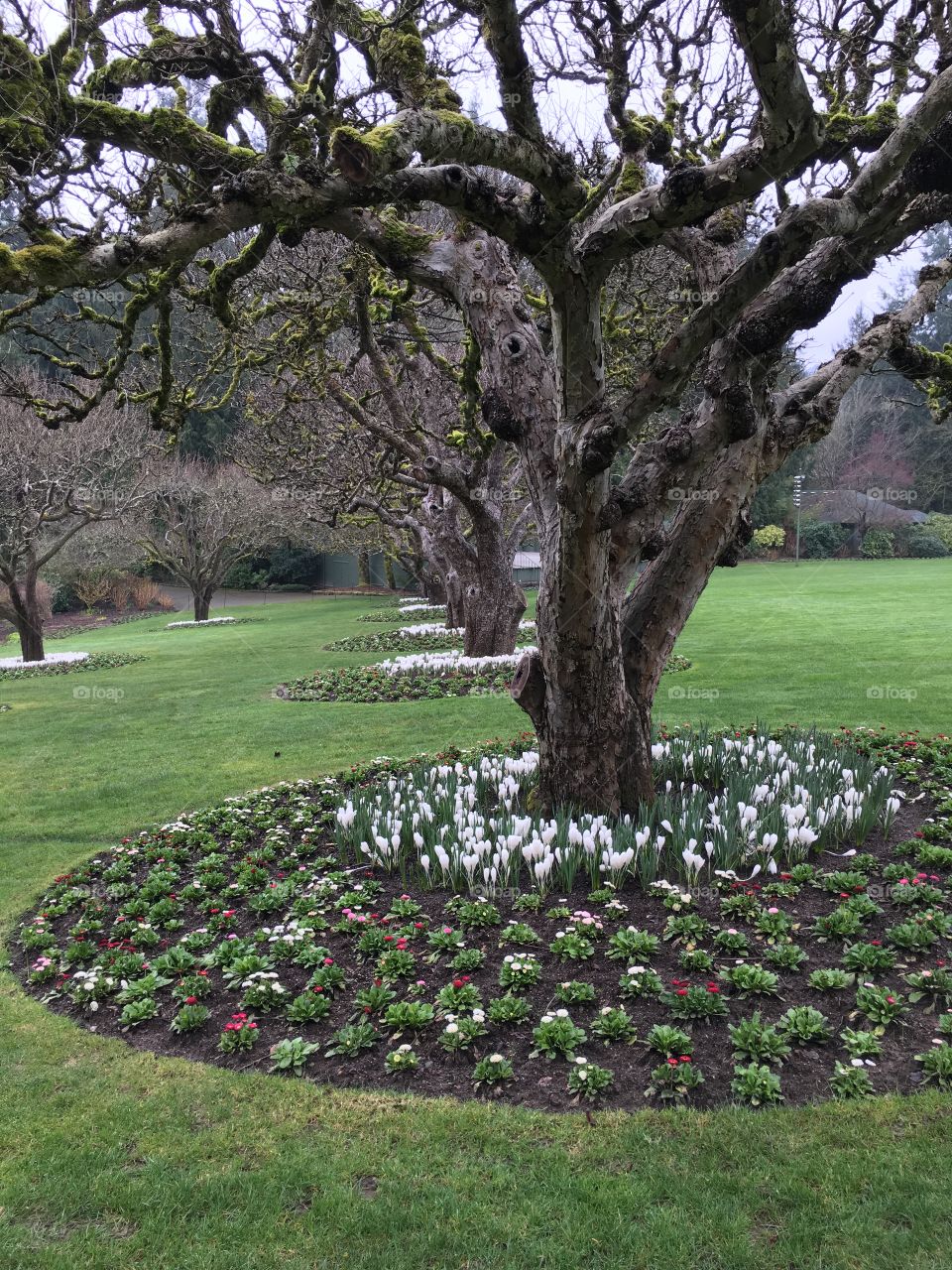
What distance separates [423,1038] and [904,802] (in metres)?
4.73

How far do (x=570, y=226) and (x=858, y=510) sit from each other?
47.6m

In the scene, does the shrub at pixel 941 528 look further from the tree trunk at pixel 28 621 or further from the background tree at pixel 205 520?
the tree trunk at pixel 28 621

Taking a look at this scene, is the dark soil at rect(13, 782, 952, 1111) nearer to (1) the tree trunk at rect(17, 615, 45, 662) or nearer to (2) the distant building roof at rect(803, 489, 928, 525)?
(1) the tree trunk at rect(17, 615, 45, 662)

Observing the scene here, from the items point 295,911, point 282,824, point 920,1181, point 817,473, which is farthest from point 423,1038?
point 817,473

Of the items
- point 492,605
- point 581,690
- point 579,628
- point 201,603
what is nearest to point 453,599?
point 492,605

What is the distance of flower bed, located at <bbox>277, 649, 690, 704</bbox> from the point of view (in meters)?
13.6

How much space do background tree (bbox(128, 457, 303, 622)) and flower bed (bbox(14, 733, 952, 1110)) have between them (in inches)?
980

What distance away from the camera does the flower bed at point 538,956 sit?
12.1 ft

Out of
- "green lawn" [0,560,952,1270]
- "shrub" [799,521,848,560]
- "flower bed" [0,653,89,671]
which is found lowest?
"green lawn" [0,560,952,1270]

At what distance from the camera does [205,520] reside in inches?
1223

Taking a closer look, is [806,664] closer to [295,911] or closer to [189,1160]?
[295,911]

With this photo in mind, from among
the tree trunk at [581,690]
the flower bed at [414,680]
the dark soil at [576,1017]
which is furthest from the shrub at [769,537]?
the dark soil at [576,1017]

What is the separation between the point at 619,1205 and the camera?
289cm

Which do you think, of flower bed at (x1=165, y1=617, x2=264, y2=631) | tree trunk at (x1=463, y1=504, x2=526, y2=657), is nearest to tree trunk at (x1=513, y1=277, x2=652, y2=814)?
tree trunk at (x1=463, y1=504, x2=526, y2=657)
